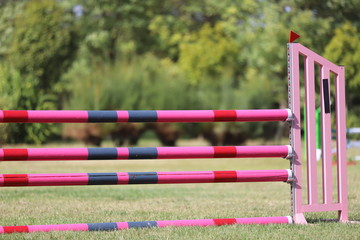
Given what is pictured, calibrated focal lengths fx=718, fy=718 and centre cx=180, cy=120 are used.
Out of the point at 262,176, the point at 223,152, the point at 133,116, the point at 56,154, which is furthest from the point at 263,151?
the point at 56,154

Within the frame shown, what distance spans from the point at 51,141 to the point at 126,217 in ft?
74.5

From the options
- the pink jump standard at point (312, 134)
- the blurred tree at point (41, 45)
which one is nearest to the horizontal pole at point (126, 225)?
the pink jump standard at point (312, 134)

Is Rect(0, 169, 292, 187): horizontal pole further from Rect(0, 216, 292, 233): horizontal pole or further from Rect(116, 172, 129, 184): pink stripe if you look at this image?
Rect(0, 216, 292, 233): horizontal pole

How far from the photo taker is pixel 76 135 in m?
23.5

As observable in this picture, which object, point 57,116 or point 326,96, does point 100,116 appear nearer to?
point 57,116

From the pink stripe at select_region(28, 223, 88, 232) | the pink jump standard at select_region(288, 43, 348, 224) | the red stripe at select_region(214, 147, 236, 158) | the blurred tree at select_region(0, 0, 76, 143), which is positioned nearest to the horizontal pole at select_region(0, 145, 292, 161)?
the red stripe at select_region(214, 147, 236, 158)

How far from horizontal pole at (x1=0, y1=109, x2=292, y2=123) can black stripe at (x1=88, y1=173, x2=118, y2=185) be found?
0.42 m

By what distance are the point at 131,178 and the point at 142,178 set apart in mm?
86

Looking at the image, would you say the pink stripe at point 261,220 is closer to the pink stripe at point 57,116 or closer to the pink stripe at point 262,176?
the pink stripe at point 262,176

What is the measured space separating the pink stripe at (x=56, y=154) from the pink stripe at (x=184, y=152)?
595 millimetres

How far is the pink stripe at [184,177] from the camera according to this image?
551cm

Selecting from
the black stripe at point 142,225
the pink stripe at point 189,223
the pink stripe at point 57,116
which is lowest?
the pink stripe at point 189,223

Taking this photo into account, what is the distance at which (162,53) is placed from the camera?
1690 inches

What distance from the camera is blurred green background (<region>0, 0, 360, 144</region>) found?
25016 mm
